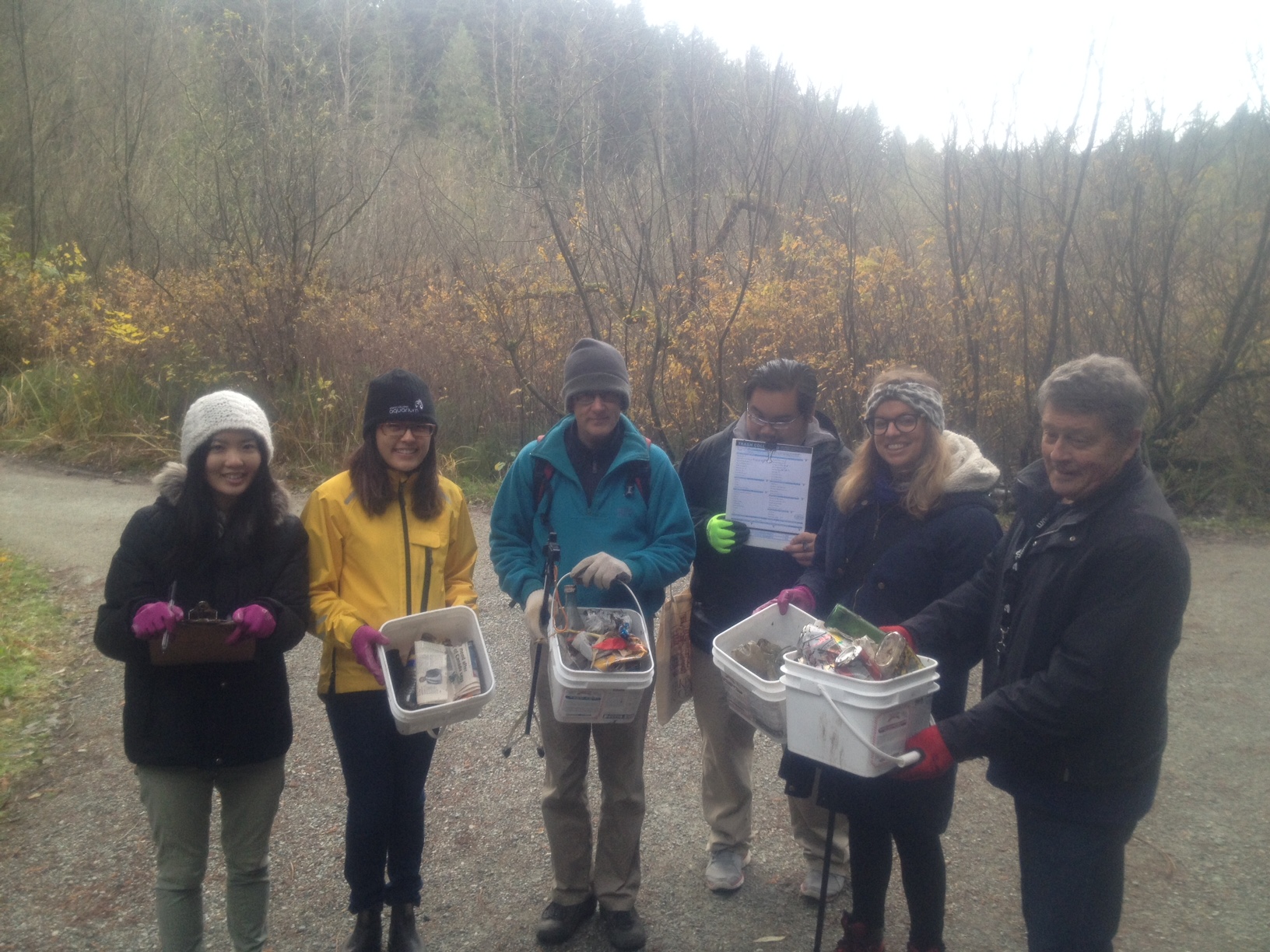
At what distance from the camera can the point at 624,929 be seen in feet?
10.4

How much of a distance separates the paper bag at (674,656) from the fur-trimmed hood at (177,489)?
1478mm

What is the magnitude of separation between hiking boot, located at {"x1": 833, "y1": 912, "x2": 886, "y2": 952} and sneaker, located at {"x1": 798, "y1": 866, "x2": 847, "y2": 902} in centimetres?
47

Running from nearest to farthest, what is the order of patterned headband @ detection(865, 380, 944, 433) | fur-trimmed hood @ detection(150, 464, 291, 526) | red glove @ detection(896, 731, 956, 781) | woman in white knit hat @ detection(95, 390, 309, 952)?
1. red glove @ detection(896, 731, 956, 781)
2. woman in white knit hat @ detection(95, 390, 309, 952)
3. fur-trimmed hood @ detection(150, 464, 291, 526)
4. patterned headband @ detection(865, 380, 944, 433)

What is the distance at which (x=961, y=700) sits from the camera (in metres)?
2.75

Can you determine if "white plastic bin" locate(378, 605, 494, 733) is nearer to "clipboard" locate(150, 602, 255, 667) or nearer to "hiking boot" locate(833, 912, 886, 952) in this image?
"clipboard" locate(150, 602, 255, 667)

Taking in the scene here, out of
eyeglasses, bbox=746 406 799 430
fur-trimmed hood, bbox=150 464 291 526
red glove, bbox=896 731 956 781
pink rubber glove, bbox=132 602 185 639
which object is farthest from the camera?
eyeglasses, bbox=746 406 799 430

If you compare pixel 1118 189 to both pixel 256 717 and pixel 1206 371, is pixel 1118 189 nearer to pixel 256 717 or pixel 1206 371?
pixel 1206 371

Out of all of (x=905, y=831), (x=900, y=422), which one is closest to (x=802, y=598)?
(x=900, y=422)

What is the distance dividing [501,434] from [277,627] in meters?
8.14

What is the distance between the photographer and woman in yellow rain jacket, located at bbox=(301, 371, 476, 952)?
2920mm

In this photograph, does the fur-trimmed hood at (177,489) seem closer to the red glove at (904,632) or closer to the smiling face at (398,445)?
the smiling face at (398,445)

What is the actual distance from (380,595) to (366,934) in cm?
121

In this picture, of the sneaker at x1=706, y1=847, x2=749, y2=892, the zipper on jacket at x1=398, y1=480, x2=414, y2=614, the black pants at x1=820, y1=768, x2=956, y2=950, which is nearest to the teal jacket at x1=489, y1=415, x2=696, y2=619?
the zipper on jacket at x1=398, y1=480, x2=414, y2=614

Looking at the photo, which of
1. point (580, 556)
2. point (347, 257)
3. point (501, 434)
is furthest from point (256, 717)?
point (347, 257)
